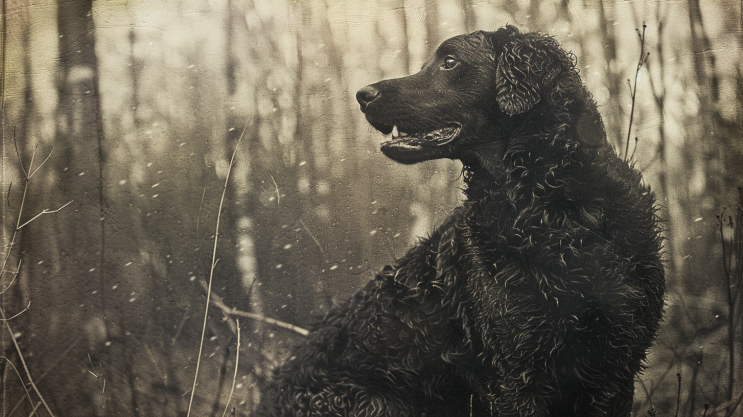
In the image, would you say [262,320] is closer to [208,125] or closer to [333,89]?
[208,125]

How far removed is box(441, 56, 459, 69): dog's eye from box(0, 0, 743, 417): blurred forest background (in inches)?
6.9

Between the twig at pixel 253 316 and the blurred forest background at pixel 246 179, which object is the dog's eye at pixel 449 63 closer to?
the blurred forest background at pixel 246 179

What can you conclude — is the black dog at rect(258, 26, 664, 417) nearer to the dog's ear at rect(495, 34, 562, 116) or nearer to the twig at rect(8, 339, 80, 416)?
the dog's ear at rect(495, 34, 562, 116)

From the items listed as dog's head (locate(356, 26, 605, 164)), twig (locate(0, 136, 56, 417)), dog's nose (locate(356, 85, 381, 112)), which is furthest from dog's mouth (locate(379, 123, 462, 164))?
twig (locate(0, 136, 56, 417))

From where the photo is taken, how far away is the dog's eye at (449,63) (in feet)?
9.54

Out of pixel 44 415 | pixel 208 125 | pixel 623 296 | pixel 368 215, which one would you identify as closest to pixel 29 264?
pixel 44 415

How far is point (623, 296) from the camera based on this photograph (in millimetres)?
2709

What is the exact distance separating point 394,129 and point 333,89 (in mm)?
476

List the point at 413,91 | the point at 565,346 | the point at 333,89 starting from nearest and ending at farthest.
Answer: the point at 565,346 → the point at 413,91 → the point at 333,89

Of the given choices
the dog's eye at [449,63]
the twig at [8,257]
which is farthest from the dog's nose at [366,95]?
the twig at [8,257]

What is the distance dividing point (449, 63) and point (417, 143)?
19.8 inches

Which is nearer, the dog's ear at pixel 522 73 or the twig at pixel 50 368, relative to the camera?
the dog's ear at pixel 522 73

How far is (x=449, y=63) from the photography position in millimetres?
2926

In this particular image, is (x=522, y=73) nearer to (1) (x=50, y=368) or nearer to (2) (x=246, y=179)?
(2) (x=246, y=179)
